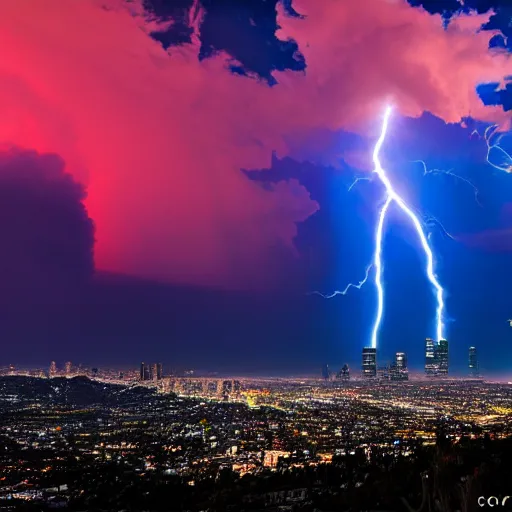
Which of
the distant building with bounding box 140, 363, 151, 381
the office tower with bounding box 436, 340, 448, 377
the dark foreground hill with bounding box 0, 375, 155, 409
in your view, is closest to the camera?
the dark foreground hill with bounding box 0, 375, 155, 409

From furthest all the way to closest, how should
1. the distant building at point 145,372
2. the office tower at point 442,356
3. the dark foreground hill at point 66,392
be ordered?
the distant building at point 145,372 < the office tower at point 442,356 < the dark foreground hill at point 66,392

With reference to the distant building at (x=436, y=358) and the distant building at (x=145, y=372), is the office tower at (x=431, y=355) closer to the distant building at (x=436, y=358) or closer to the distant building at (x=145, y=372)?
the distant building at (x=436, y=358)

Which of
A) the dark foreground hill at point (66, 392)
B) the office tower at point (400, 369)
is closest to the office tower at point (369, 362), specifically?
the office tower at point (400, 369)

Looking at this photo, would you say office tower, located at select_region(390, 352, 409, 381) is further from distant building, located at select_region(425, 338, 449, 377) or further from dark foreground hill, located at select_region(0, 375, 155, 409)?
dark foreground hill, located at select_region(0, 375, 155, 409)

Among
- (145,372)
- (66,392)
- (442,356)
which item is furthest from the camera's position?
(145,372)

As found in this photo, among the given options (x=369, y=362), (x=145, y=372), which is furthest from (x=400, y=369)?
(x=145, y=372)

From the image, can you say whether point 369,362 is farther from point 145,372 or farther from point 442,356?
point 145,372

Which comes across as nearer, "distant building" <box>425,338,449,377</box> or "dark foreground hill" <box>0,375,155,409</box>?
"dark foreground hill" <box>0,375,155,409</box>

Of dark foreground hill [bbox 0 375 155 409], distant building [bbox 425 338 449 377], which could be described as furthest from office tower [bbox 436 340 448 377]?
dark foreground hill [bbox 0 375 155 409]

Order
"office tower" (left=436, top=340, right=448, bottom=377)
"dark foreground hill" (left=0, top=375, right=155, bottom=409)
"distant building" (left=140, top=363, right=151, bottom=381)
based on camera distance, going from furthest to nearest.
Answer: "distant building" (left=140, top=363, right=151, bottom=381), "office tower" (left=436, top=340, right=448, bottom=377), "dark foreground hill" (left=0, top=375, right=155, bottom=409)

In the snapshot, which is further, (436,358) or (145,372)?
(145,372)
